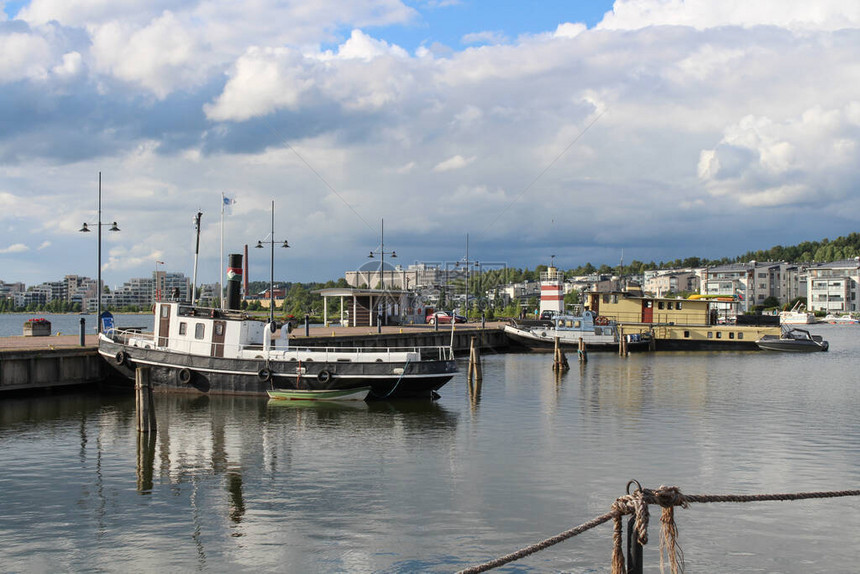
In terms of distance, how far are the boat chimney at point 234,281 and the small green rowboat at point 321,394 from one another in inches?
242

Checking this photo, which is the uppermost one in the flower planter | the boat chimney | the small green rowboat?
the boat chimney

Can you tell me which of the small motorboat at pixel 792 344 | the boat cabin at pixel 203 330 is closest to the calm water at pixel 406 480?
the boat cabin at pixel 203 330

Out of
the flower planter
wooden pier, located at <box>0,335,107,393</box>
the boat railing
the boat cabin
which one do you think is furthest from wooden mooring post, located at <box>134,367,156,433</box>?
the flower planter

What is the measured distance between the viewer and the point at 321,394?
32.8 m

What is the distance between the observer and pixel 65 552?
14.1 metres

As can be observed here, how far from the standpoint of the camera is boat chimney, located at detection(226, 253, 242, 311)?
36969 millimetres

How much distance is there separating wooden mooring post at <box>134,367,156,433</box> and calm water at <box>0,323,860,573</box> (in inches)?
36.2

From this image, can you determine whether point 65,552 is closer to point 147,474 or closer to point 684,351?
point 147,474

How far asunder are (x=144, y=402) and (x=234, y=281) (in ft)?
42.5

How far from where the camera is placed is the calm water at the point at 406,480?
14.0 m

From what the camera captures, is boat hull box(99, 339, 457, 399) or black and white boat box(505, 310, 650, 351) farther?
black and white boat box(505, 310, 650, 351)

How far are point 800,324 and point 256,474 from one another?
144 meters

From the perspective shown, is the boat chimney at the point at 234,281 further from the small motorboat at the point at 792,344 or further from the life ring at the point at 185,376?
the small motorboat at the point at 792,344

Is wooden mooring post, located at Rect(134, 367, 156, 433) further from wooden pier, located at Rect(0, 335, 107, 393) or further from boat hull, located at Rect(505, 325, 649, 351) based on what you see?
boat hull, located at Rect(505, 325, 649, 351)
